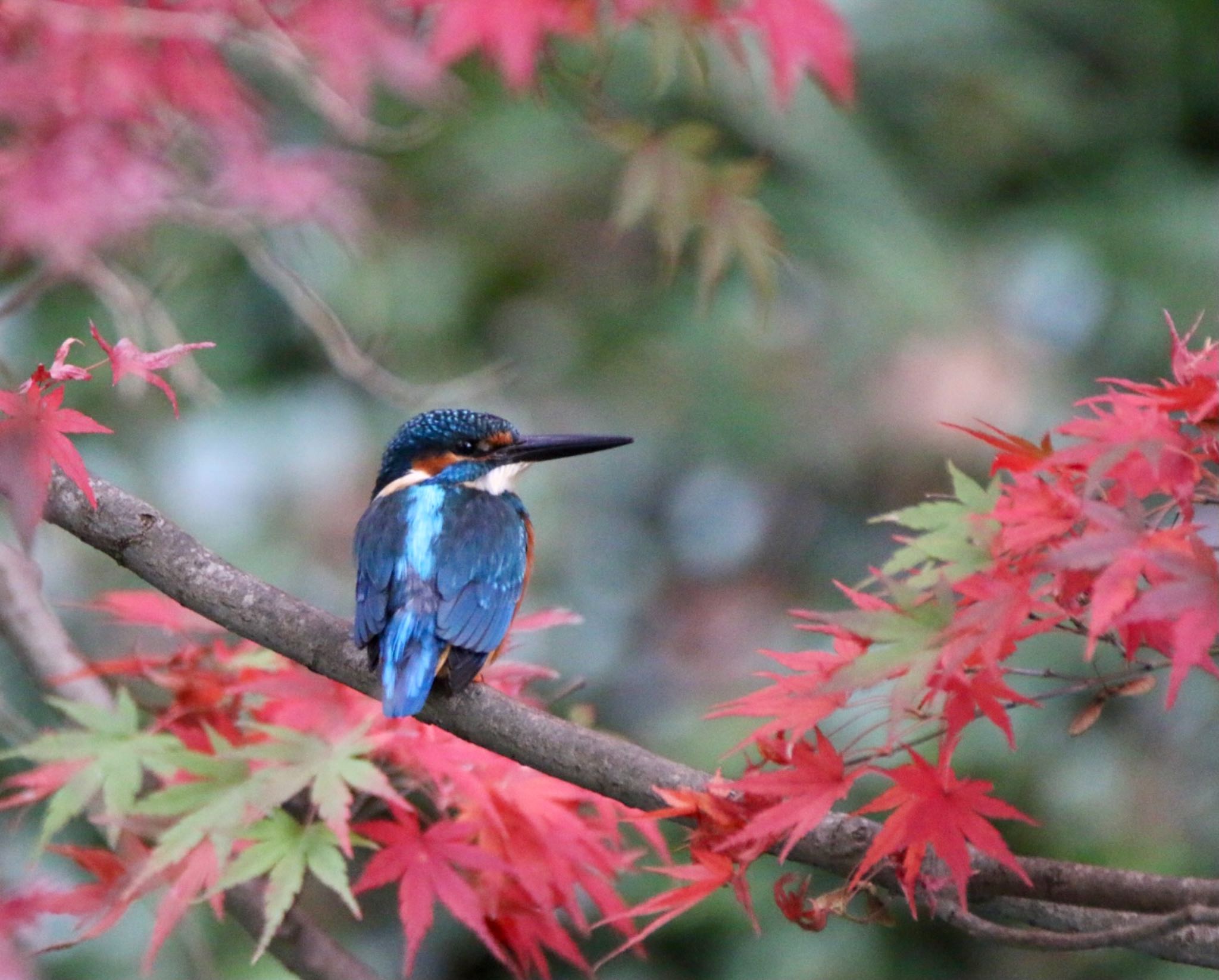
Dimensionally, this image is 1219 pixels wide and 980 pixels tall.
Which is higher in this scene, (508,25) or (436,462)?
(508,25)

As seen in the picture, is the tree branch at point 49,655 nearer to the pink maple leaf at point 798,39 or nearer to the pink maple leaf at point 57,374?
the pink maple leaf at point 57,374

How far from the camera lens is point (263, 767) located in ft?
4.69

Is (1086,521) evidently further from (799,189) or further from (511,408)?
(799,189)

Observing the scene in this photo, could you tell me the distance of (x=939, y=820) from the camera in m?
1.16

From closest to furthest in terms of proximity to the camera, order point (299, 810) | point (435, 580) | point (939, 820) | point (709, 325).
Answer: point (939, 820), point (299, 810), point (435, 580), point (709, 325)

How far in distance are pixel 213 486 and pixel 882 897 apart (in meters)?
2.33

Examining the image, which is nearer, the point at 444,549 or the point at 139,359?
the point at 139,359

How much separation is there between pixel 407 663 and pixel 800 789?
18.1 inches

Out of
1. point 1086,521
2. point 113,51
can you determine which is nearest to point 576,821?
point 1086,521

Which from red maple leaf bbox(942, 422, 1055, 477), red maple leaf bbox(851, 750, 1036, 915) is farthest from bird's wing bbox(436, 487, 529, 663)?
red maple leaf bbox(942, 422, 1055, 477)

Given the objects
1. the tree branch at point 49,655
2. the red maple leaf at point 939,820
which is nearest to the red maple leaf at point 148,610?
the tree branch at point 49,655

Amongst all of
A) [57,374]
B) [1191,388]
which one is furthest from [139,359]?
[1191,388]

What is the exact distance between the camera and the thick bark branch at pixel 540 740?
1195mm

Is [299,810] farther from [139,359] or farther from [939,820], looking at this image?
[939,820]
